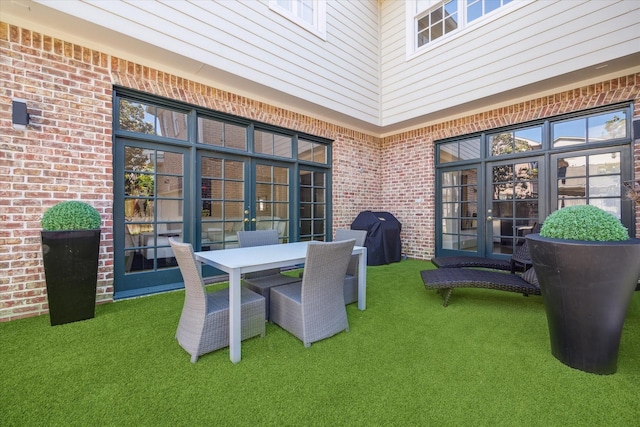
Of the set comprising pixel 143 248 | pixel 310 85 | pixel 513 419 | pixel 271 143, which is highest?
pixel 310 85

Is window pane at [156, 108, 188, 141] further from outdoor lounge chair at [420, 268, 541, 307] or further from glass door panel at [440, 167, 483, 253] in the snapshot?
glass door panel at [440, 167, 483, 253]

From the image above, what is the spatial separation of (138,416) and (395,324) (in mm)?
2142

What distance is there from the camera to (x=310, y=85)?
15.6 ft

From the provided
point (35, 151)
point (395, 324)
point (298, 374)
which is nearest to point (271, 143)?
point (35, 151)

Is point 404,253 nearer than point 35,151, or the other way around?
point 35,151

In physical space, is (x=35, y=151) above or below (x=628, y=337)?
above

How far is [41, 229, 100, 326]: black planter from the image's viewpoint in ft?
8.72

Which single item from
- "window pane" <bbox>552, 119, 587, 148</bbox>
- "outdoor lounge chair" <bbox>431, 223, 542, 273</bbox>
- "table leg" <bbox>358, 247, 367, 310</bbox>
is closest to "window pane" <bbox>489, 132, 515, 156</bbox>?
"window pane" <bbox>552, 119, 587, 148</bbox>

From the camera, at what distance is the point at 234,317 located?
6.93 feet

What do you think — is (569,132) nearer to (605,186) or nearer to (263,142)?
(605,186)

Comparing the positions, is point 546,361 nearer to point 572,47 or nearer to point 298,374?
point 298,374

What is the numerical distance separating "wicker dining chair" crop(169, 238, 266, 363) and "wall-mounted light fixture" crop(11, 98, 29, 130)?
2195mm

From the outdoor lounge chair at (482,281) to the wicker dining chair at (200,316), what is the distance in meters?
2.06

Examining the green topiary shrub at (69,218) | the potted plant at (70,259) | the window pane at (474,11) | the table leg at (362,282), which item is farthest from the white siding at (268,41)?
the table leg at (362,282)
